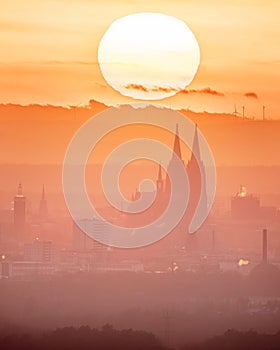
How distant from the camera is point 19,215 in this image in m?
87.1

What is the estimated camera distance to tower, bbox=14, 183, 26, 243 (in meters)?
86.3

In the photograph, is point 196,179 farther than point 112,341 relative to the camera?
Yes

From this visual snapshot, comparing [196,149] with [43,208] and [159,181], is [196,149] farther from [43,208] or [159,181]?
[43,208]

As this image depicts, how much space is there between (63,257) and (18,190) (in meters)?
7.60

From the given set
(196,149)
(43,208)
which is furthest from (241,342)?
(196,149)

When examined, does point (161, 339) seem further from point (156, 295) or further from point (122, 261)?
point (122, 261)

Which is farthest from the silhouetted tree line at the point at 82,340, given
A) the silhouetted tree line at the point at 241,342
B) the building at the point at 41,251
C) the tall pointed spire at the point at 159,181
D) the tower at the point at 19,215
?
the tall pointed spire at the point at 159,181

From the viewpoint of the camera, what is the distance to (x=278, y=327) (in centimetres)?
4888

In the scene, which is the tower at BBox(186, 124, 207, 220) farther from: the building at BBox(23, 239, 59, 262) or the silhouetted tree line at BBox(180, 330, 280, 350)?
the silhouetted tree line at BBox(180, 330, 280, 350)

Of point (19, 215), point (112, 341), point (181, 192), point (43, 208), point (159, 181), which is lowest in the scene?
point (112, 341)

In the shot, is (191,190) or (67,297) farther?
(191,190)

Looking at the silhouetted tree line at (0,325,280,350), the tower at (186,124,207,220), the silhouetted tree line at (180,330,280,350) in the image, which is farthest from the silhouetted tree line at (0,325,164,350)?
the tower at (186,124,207,220)

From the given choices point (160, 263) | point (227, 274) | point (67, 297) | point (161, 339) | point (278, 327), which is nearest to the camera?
point (161, 339)

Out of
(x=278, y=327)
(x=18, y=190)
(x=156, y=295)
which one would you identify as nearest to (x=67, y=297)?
(x=156, y=295)
